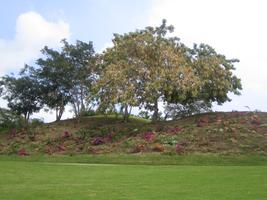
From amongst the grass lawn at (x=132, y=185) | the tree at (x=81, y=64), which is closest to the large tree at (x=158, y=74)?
the tree at (x=81, y=64)

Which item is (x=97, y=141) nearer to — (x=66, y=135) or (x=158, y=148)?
(x=66, y=135)

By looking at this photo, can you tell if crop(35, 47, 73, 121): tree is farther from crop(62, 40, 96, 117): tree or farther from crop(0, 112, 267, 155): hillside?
crop(0, 112, 267, 155): hillside

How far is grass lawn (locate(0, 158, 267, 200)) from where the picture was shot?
1326 cm

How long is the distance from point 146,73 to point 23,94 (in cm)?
1602

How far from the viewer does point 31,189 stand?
14781 millimetres

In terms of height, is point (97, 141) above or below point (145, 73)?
below

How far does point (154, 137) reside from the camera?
105 ft

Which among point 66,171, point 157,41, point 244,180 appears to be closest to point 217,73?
point 157,41

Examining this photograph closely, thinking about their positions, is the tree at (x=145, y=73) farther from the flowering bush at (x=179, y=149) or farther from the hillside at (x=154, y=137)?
the flowering bush at (x=179, y=149)

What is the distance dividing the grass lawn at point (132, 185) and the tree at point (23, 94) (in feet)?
86.9

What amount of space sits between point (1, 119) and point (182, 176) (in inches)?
1214

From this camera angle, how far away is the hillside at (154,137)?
29406 mm

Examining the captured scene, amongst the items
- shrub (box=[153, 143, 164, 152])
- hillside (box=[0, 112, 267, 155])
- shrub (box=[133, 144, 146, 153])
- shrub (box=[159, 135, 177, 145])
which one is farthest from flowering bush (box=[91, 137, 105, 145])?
shrub (box=[153, 143, 164, 152])

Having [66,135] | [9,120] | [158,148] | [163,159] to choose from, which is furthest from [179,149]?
[9,120]
